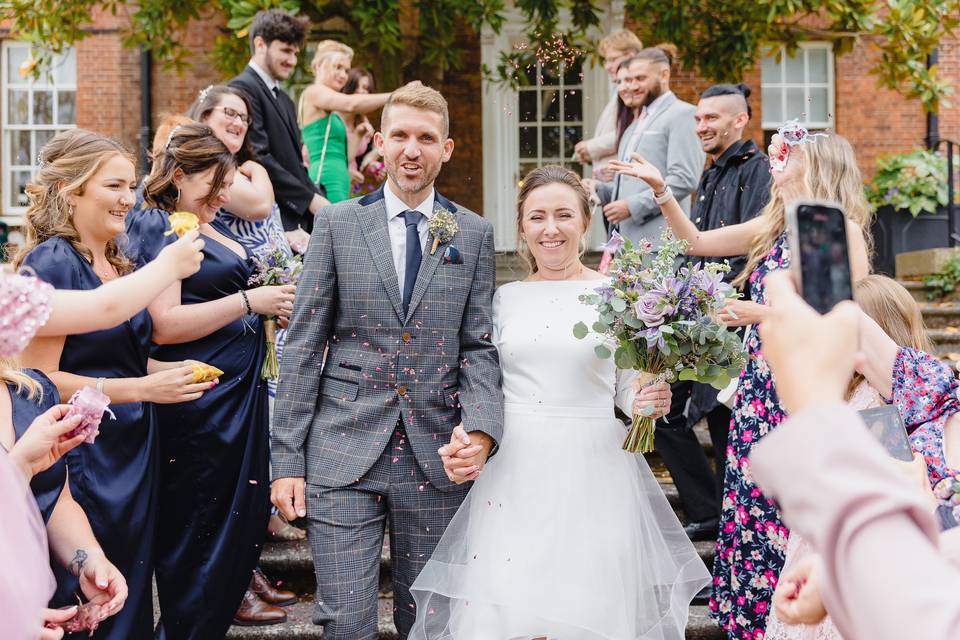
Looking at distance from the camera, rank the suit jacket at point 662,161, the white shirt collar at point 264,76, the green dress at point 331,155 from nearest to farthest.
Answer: the suit jacket at point 662,161 → the white shirt collar at point 264,76 → the green dress at point 331,155

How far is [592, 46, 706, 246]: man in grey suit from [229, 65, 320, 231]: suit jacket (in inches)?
70.5

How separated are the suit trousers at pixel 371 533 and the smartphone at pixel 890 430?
1532mm

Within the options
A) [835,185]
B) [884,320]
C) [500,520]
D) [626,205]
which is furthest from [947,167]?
[500,520]

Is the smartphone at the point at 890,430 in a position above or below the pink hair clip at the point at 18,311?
below

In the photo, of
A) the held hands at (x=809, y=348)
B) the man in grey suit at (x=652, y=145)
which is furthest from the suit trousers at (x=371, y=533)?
the man in grey suit at (x=652, y=145)

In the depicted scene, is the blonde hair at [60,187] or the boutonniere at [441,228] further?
the boutonniere at [441,228]

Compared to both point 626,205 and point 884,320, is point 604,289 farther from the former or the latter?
point 626,205

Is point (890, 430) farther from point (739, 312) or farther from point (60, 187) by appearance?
point (60, 187)

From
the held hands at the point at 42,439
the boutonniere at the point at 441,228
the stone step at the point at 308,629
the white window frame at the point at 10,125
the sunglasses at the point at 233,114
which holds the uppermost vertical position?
the white window frame at the point at 10,125

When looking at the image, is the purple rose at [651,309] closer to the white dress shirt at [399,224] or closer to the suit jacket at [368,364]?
the suit jacket at [368,364]

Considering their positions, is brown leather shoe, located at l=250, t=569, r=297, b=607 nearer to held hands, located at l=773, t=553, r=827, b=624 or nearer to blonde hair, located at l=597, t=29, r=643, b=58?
held hands, located at l=773, t=553, r=827, b=624

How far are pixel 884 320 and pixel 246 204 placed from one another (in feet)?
9.50

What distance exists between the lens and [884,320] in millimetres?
3234

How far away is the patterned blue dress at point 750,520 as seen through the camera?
3.97m
